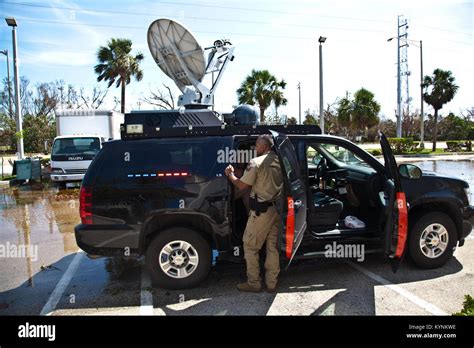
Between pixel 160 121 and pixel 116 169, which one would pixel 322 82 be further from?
pixel 116 169

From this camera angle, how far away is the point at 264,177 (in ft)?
13.6

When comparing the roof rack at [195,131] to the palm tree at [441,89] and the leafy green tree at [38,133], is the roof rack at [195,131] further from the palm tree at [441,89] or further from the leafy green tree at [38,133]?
the leafy green tree at [38,133]

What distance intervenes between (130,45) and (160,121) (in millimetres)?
23257

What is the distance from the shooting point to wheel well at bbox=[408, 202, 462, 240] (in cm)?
479

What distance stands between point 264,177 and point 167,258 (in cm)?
144

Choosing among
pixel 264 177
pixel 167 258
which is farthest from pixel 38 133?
pixel 264 177

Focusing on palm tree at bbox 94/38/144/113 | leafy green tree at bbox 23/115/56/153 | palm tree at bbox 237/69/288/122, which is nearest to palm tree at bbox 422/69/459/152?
palm tree at bbox 237/69/288/122

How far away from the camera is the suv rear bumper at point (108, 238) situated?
4.33m

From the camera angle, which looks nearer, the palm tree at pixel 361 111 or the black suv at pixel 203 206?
the black suv at pixel 203 206

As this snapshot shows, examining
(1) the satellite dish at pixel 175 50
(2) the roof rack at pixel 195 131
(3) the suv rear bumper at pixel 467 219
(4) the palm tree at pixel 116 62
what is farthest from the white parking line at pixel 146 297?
(4) the palm tree at pixel 116 62

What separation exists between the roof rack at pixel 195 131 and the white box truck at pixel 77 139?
28.6 feet

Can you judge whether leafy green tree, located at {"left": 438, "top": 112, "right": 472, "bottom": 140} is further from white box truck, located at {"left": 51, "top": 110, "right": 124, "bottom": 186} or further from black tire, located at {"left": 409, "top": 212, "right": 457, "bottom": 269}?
black tire, located at {"left": 409, "top": 212, "right": 457, "bottom": 269}

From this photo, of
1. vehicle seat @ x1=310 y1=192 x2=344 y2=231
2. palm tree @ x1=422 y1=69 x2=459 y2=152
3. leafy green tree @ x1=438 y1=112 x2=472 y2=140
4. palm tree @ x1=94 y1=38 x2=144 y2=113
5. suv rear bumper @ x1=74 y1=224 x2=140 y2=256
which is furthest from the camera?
leafy green tree @ x1=438 y1=112 x2=472 y2=140

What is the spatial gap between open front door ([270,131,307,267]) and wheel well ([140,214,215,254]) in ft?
2.98
